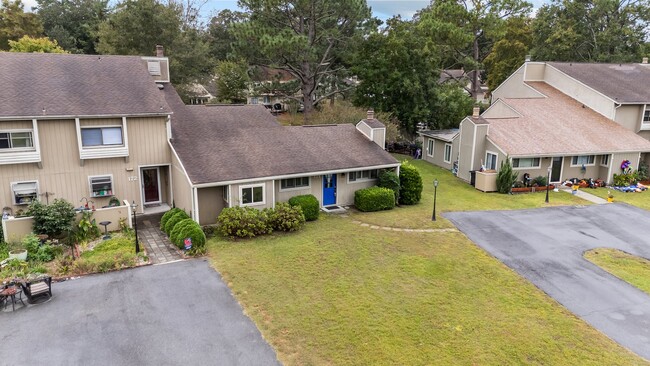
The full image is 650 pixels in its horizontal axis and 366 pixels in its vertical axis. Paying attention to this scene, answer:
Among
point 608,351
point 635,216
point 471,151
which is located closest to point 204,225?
point 608,351

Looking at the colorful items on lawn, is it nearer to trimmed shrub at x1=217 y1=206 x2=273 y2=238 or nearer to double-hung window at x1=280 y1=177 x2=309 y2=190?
double-hung window at x1=280 y1=177 x2=309 y2=190

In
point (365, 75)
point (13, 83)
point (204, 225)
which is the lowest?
point (204, 225)

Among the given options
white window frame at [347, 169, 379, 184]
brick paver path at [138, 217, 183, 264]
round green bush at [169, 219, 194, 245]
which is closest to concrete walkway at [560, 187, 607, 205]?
white window frame at [347, 169, 379, 184]

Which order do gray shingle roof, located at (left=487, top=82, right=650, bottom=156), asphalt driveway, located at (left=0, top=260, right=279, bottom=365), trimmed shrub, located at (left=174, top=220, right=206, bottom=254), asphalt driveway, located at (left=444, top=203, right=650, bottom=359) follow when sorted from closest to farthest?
asphalt driveway, located at (left=0, top=260, right=279, bottom=365), asphalt driveway, located at (left=444, top=203, right=650, bottom=359), trimmed shrub, located at (left=174, top=220, right=206, bottom=254), gray shingle roof, located at (left=487, top=82, right=650, bottom=156)

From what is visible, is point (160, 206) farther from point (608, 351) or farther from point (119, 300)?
point (608, 351)

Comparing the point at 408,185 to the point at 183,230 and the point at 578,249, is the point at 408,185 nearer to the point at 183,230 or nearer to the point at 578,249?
the point at 578,249
